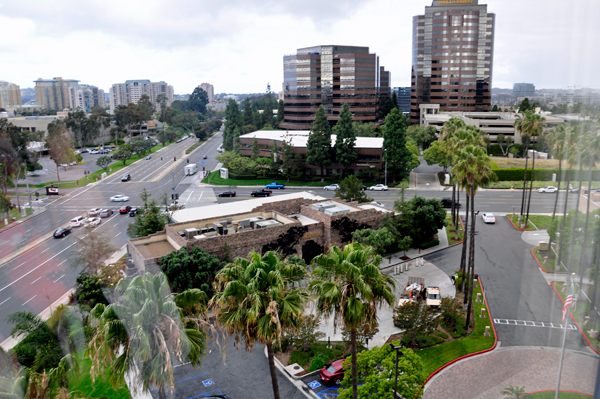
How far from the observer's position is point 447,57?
81.7m

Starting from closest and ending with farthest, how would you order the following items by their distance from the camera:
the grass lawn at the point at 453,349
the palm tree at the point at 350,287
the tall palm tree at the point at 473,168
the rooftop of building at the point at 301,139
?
the palm tree at the point at 350,287
the grass lawn at the point at 453,349
the tall palm tree at the point at 473,168
the rooftop of building at the point at 301,139

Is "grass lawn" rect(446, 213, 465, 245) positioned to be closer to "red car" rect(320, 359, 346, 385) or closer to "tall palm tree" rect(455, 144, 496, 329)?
"tall palm tree" rect(455, 144, 496, 329)

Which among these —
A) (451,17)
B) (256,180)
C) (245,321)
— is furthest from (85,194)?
(451,17)

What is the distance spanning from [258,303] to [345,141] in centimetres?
4480

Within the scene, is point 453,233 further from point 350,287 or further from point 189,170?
point 189,170

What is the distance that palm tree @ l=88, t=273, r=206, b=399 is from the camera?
30.2ft

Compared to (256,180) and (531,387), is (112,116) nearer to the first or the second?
(256,180)

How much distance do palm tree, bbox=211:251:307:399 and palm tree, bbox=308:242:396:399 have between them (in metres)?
0.67

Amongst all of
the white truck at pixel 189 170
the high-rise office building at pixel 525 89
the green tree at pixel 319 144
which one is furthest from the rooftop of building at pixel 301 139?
the high-rise office building at pixel 525 89

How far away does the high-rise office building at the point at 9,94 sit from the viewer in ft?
55.6

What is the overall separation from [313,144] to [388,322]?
35183mm

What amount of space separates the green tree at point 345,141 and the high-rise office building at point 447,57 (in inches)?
1010

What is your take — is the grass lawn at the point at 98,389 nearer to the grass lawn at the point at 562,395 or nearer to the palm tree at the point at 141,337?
the palm tree at the point at 141,337

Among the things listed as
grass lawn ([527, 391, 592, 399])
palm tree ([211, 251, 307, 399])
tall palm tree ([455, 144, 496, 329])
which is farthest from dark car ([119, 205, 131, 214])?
grass lawn ([527, 391, 592, 399])
